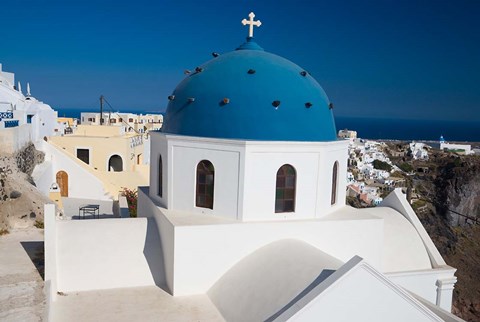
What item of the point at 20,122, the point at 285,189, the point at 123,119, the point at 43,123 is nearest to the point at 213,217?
the point at 285,189

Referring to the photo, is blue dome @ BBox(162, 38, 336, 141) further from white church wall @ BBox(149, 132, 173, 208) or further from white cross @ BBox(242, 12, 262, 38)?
white cross @ BBox(242, 12, 262, 38)

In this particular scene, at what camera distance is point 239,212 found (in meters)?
9.09

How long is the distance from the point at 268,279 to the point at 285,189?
2.38m

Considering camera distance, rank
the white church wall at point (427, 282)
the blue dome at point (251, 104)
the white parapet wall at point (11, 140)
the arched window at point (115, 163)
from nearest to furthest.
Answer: the blue dome at point (251, 104), the white church wall at point (427, 282), the white parapet wall at point (11, 140), the arched window at point (115, 163)

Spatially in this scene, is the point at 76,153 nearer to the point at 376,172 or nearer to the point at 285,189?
the point at 285,189

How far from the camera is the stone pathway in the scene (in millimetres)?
7383

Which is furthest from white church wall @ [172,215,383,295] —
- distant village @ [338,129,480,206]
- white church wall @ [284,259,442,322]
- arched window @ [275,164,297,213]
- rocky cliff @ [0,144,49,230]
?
distant village @ [338,129,480,206]

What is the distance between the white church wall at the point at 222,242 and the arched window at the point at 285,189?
0.42 meters

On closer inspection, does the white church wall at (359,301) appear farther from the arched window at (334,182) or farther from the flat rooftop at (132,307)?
the arched window at (334,182)

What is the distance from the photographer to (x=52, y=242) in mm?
8586

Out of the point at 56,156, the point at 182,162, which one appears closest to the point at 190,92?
the point at 182,162

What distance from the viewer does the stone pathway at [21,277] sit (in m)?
7.38

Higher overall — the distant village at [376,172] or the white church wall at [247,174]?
the white church wall at [247,174]

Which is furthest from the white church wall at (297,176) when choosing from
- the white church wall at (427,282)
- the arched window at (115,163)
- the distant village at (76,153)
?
the arched window at (115,163)
